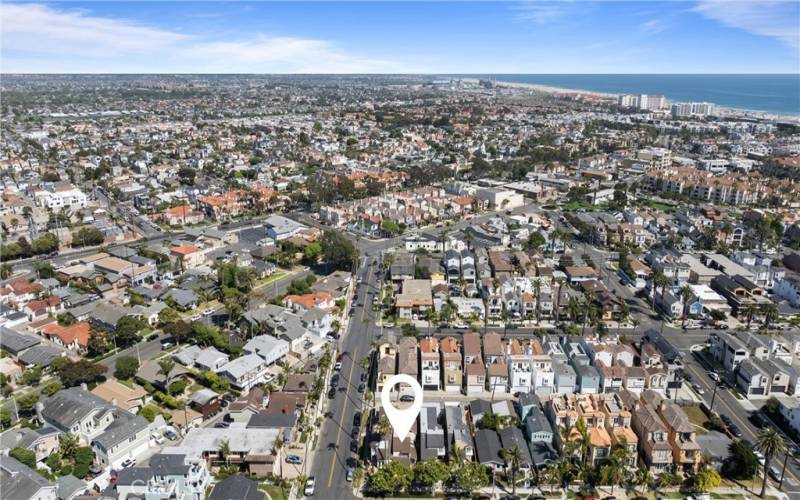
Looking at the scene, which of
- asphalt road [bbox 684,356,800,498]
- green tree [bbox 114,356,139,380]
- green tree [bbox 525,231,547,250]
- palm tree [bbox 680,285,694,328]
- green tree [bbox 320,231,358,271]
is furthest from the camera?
green tree [bbox 525,231,547,250]

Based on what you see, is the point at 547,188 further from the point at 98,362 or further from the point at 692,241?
the point at 98,362

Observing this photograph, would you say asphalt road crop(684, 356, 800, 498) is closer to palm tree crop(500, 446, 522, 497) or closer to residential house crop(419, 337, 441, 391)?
palm tree crop(500, 446, 522, 497)

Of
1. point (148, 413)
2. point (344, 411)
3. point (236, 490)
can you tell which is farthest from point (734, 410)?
point (148, 413)

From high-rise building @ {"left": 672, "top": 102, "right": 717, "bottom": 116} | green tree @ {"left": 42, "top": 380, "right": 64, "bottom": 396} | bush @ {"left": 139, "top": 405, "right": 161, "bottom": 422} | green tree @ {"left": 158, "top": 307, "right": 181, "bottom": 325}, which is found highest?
high-rise building @ {"left": 672, "top": 102, "right": 717, "bottom": 116}

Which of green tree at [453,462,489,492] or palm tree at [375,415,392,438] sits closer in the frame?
green tree at [453,462,489,492]

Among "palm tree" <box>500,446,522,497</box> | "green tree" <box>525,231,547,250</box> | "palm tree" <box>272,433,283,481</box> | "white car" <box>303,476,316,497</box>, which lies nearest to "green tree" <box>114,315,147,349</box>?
"palm tree" <box>272,433,283,481</box>

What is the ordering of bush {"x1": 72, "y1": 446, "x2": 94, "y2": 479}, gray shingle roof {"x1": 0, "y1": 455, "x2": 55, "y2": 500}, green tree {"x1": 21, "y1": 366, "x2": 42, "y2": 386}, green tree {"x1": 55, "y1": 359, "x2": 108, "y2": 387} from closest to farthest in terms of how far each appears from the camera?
gray shingle roof {"x1": 0, "y1": 455, "x2": 55, "y2": 500}
bush {"x1": 72, "y1": 446, "x2": 94, "y2": 479}
green tree {"x1": 55, "y1": 359, "x2": 108, "y2": 387}
green tree {"x1": 21, "y1": 366, "x2": 42, "y2": 386}
